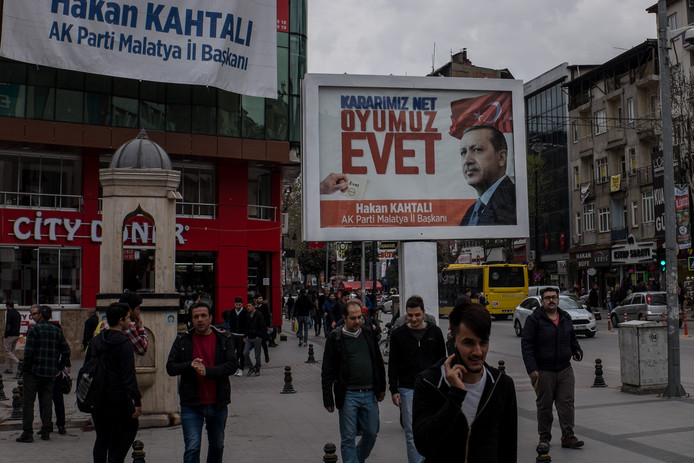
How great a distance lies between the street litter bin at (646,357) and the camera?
13.4 metres

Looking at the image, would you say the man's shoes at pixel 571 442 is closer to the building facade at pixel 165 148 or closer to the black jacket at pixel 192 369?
the black jacket at pixel 192 369

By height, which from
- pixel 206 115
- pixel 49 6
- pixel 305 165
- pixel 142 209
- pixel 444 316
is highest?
pixel 49 6

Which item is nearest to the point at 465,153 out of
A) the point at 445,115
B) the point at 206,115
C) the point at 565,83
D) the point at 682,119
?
the point at 445,115

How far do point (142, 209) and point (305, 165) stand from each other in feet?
9.09

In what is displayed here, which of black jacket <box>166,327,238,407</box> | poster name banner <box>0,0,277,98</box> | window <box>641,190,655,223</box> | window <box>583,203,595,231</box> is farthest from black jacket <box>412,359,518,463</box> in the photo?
window <box>583,203,595,231</box>

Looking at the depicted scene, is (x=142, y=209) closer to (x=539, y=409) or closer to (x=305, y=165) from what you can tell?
(x=305, y=165)

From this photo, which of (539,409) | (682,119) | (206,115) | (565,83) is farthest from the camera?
(565,83)

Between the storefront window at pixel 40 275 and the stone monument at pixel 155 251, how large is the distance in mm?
14890

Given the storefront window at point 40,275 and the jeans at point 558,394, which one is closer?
the jeans at point 558,394

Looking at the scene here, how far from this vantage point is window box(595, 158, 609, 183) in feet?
175

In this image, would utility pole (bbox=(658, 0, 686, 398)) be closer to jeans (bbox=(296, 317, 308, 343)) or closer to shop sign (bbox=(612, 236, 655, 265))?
jeans (bbox=(296, 317, 308, 343))

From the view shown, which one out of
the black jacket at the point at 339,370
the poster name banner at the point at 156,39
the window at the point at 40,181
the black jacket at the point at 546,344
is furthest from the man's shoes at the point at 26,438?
the window at the point at 40,181

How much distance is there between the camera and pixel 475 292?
44406 millimetres

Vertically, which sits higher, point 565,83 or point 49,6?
point 565,83
